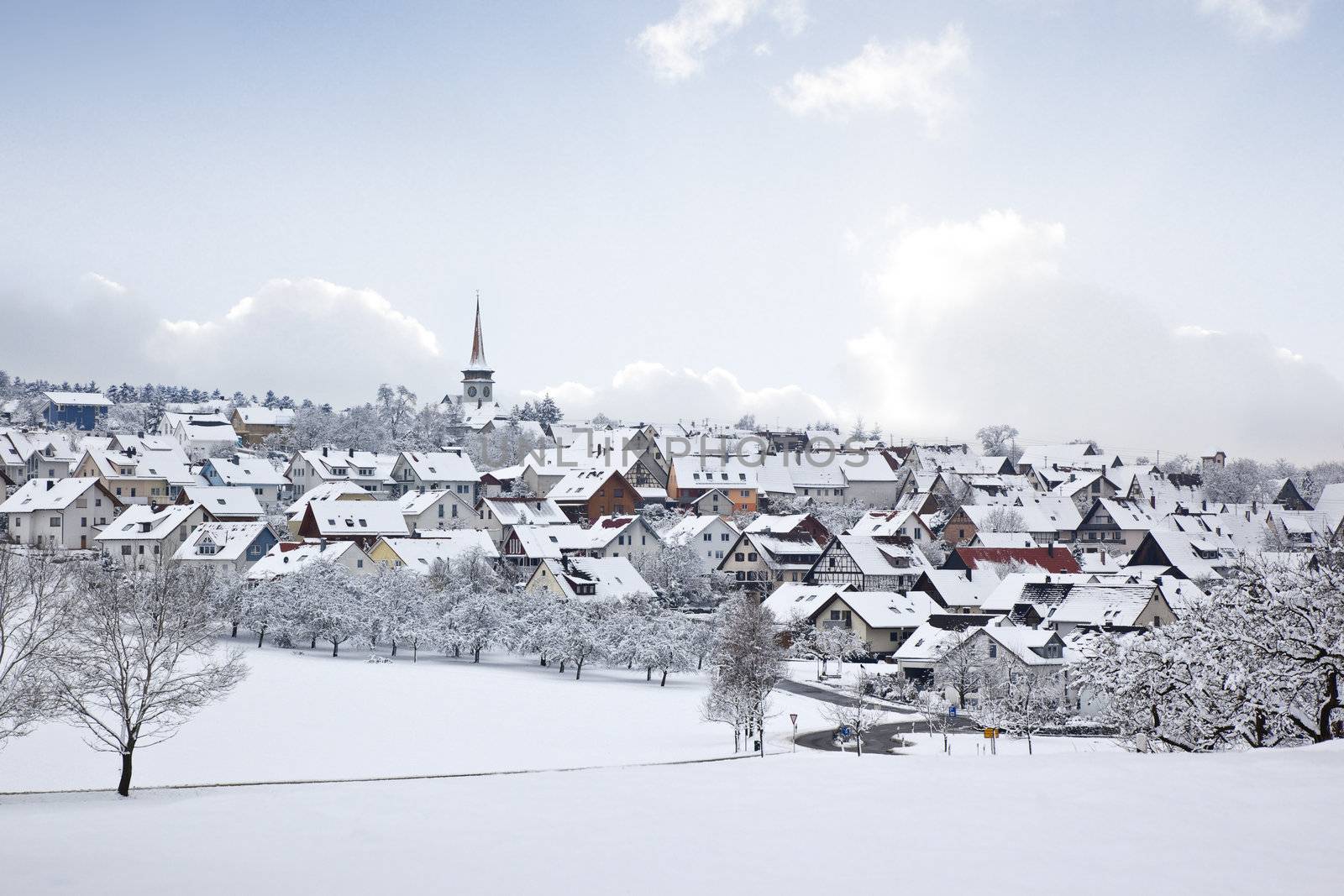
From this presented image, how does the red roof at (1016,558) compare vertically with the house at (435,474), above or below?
below

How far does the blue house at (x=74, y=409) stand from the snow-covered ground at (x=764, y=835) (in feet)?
506

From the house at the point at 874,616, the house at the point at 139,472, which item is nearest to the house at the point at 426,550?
the house at the point at 874,616

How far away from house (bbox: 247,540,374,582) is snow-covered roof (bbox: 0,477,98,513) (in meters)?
22.8

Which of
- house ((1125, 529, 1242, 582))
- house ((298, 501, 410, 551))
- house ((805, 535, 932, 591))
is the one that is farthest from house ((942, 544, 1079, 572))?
house ((298, 501, 410, 551))

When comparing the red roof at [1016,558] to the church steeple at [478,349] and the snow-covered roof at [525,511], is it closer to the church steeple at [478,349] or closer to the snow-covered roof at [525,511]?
the snow-covered roof at [525,511]

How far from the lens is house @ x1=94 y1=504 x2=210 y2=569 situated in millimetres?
80562

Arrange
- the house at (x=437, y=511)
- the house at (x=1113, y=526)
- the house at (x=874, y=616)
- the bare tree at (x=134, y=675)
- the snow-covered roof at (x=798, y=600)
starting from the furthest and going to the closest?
the house at (x=1113, y=526), the house at (x=437, y=511), the snow-covered roof at (x=798, y=600), the house at (x=874, y=616), the bare tree at (x=134, y=675)

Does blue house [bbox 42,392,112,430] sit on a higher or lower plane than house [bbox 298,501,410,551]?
higher

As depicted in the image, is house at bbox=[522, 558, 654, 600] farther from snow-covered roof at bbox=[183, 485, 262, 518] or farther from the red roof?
snow-covered roof at bbox=[183, 485, 262, 518]

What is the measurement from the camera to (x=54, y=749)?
34219 millimetres

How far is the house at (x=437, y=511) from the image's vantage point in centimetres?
9288

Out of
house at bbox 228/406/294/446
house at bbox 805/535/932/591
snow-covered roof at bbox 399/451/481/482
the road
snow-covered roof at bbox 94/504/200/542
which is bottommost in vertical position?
the road

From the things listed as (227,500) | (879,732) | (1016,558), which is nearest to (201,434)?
(227,500)

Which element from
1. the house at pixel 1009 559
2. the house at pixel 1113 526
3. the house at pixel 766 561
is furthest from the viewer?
the house at pixel 1113 526
